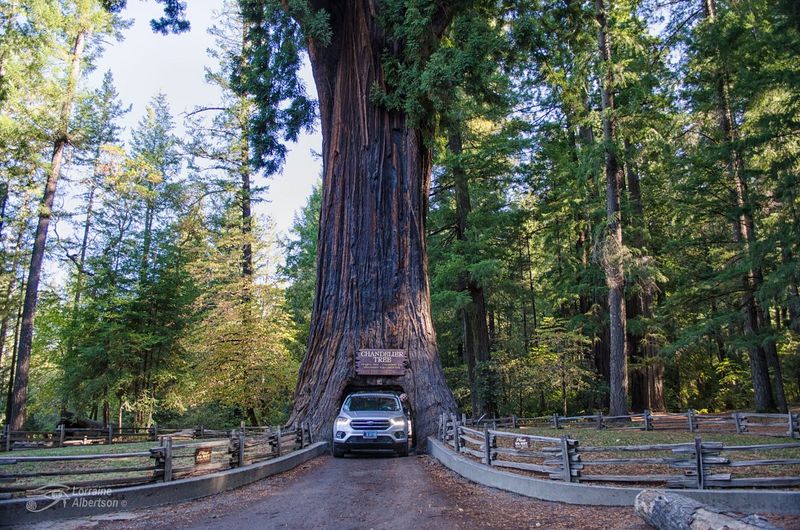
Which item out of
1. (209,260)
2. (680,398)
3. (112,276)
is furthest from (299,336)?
(680,398)

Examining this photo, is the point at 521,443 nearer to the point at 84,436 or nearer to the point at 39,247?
the point at 84,436

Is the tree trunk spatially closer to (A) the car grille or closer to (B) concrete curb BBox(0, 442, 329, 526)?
(A) the car grille

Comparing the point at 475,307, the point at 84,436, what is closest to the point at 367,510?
the point at 475,307

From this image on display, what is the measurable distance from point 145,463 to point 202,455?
3.80ft

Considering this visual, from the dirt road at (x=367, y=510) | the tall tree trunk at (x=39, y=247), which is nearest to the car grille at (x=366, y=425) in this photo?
the dirt road at (x=367, y=510)

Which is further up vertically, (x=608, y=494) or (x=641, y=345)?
(x=641, y=345)

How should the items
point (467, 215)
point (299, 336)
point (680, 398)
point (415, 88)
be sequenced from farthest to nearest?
point (299, 336)
point (680, 398)
point (467, 215)
point (415, 88)

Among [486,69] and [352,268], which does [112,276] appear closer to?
[352,268]

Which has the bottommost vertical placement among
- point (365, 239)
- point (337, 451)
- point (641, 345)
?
point (337, 451)

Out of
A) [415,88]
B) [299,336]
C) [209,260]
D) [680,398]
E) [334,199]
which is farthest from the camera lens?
[299,336]

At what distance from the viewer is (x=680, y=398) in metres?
28.1

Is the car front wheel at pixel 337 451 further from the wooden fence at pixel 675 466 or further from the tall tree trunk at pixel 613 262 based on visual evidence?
the tall tree trunk at pixel 613 262

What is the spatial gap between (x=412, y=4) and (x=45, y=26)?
17.3 metres

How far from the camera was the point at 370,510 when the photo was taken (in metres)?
6.72
